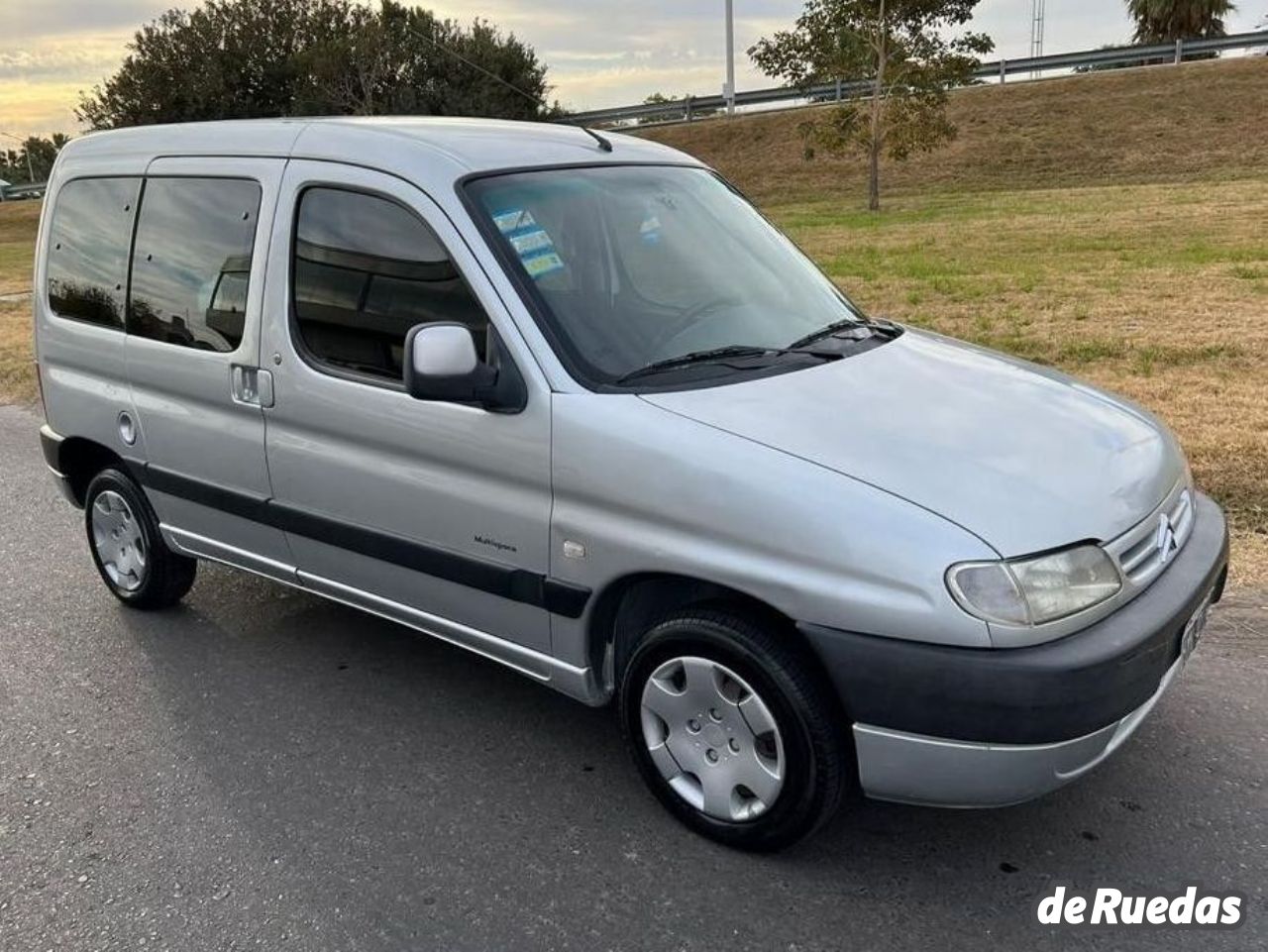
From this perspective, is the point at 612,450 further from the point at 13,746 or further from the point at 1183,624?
the point at 13,746

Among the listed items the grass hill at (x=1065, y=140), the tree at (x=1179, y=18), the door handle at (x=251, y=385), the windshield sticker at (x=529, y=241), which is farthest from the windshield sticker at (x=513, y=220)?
the tree at (x=1179, y=18)

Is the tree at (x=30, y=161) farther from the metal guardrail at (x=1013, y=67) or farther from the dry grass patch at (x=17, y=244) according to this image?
the metal guardrail at (x=1013, y=67)

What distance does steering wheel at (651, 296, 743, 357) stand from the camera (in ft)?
10.4

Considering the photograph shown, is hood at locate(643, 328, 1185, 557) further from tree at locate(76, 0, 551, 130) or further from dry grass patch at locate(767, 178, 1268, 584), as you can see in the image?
tree at locate(76, 0, 551, 130)

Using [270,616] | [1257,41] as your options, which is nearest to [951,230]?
[270,616]

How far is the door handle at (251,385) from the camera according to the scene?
361 cm

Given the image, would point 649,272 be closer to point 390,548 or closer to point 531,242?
point 531,242

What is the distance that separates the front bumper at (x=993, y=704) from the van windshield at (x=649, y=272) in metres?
0.99

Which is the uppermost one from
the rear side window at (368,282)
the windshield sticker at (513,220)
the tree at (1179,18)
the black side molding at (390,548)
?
the tree at (1179,18)

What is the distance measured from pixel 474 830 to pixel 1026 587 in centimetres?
163

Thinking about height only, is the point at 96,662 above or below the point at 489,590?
below

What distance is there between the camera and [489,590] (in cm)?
322

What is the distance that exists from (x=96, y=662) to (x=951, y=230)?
14.8 metres

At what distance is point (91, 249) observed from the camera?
4387mm
